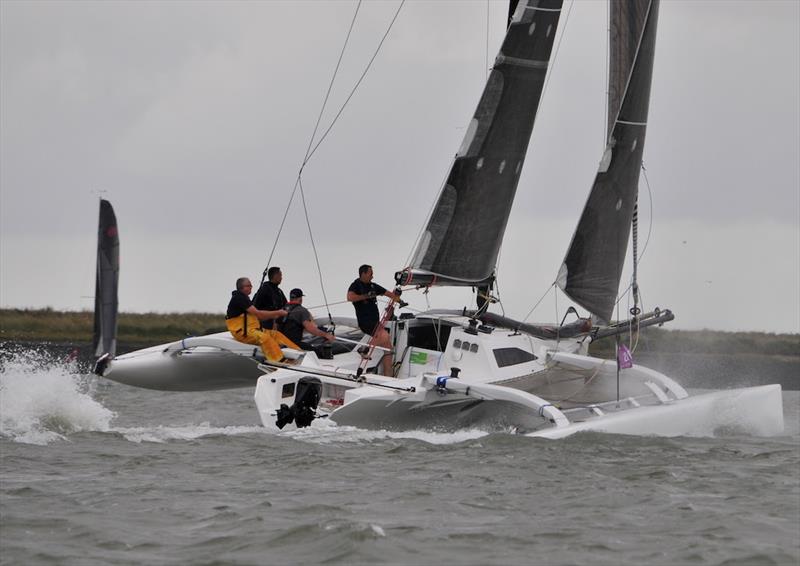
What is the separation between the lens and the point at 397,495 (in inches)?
420

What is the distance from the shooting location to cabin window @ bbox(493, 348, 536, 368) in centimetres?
1612

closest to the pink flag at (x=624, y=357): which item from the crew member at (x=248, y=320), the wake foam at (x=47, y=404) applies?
the crew member at (x=248, y=320)

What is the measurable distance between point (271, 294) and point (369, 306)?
123 centimetres

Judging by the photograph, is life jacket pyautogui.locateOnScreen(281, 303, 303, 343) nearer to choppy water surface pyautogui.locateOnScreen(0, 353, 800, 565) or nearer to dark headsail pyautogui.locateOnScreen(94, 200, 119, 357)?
choppy water surface pyautogui.locateOnScreen(0, 353, 800, 565)

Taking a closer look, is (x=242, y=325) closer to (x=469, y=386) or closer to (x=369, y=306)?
(x=369, y=306)

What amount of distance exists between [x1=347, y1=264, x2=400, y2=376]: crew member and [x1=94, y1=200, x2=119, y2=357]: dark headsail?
13126mm

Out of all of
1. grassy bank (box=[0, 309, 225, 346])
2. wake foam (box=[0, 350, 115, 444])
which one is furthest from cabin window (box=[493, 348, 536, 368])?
grassy bank (box=[0, 309, 225, 346])

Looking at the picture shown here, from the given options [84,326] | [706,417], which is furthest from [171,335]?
[706,417]

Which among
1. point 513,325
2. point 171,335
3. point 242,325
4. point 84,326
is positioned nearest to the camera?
point 242,325

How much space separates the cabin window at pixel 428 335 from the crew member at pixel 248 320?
1.87m

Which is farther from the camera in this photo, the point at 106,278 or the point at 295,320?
the point at 106,278

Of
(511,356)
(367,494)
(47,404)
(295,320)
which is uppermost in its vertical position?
(295,320)

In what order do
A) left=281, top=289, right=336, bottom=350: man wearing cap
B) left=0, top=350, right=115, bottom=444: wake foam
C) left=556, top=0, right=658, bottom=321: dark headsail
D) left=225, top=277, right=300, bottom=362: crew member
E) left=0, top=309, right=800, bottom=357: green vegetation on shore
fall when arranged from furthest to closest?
left=0, top=309, right=800, bottom=357: green vegetation on shore
left=556, top=0, right=658, bottom=321: dark headsail
left=281, top=289, right=336, bottom=350: man wearing cap
left=225, top=277, right=300, bottom=362: crew member
left=0, top=350, right=115, bottom=444: wake foam

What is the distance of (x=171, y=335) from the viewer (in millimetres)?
35844
